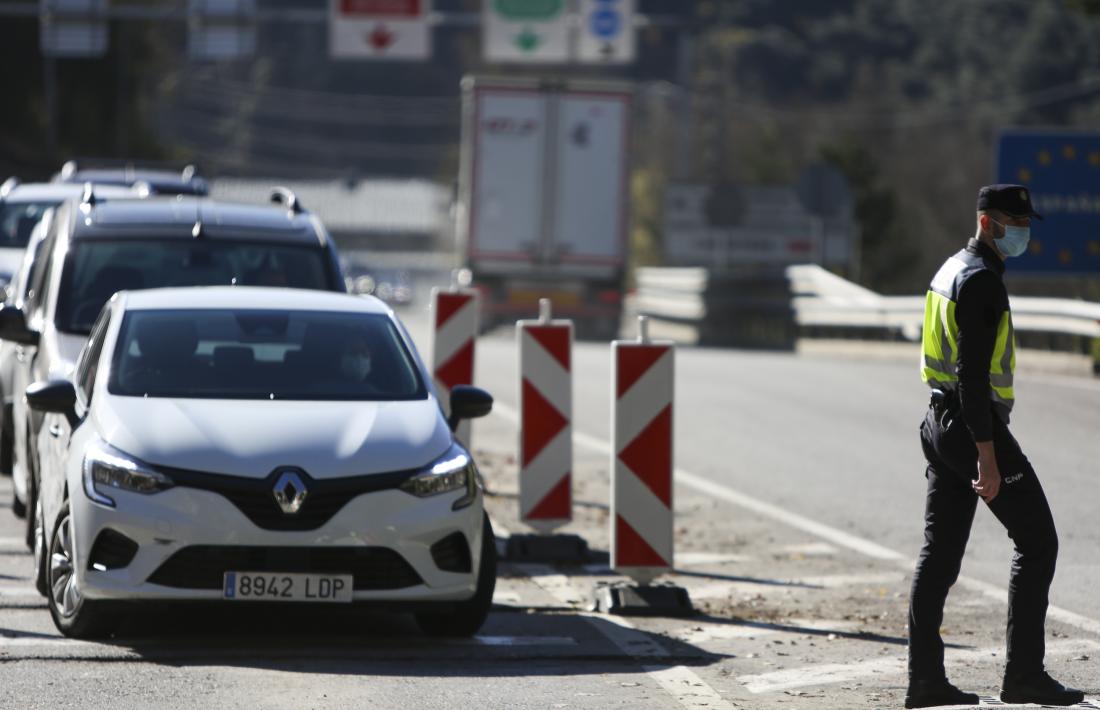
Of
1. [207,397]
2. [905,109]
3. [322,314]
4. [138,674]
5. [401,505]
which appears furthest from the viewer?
[905,109]

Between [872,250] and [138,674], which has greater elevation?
[138,674]

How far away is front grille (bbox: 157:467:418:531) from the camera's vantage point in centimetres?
799

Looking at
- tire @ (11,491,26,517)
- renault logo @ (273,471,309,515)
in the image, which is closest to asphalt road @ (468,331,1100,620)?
renault logo @ (273,471,309,515)

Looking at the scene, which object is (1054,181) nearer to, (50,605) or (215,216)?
(215,216)

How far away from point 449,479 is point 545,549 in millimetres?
2693

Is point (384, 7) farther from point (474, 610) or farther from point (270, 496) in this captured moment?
point (270, 496)

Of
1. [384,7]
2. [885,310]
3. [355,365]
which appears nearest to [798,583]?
[355,365]

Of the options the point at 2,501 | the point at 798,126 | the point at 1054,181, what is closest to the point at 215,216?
the point at 2,501

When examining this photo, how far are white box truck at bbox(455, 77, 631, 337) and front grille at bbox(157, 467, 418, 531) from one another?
27663 mm

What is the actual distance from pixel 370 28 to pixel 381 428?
38.5m

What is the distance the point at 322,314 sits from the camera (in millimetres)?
9586

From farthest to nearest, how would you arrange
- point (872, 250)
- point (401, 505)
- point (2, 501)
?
1. point (872, 250)
2. point (2, 501)
3. point (401, 505)

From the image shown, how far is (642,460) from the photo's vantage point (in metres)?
9.55

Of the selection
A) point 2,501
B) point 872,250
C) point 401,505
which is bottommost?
point 872,250
